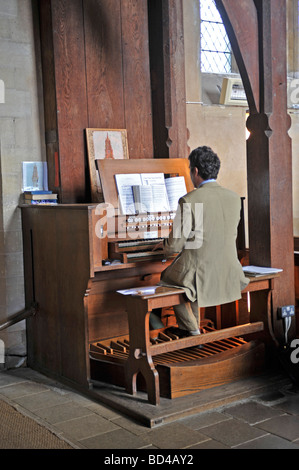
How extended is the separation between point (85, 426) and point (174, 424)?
53cm

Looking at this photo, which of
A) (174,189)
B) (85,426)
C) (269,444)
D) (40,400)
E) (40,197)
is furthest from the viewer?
(174,189)

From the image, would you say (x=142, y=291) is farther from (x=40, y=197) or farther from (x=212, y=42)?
(x=212, y=42)

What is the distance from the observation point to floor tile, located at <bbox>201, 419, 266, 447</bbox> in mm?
3283

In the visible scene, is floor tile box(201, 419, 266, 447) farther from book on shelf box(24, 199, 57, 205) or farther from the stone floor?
book on shelf box(24, 199, 57, 205)

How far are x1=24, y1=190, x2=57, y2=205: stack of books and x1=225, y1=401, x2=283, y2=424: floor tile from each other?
6.82ft

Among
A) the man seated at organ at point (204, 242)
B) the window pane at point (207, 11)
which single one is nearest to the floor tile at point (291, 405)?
the man seated at organ at point (204, 242)

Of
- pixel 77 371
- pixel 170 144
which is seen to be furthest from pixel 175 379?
pixel 170 144

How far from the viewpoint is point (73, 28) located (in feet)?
15.8

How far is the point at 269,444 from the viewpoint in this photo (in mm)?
3215

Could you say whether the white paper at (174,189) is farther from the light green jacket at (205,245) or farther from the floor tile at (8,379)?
the floor tile at (8,379)

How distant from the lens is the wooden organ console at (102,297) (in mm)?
3990

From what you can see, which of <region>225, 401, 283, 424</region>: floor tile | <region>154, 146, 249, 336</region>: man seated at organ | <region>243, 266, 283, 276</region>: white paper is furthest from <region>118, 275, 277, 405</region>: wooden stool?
<region>243, 266, 283, 276</region>: white paper

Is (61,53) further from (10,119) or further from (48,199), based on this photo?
(48,199)

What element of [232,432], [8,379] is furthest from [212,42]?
[232,432]
